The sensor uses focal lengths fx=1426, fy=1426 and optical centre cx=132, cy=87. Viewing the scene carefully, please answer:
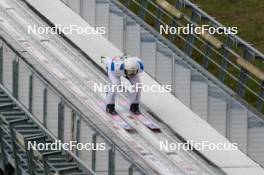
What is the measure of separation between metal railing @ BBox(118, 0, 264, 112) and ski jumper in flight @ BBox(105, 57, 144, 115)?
272 centimetres

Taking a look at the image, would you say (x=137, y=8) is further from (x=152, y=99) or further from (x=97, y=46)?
(x=152, y=99)

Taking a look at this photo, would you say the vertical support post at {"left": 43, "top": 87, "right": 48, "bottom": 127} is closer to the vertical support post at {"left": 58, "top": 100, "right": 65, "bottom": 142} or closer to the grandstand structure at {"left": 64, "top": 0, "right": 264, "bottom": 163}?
the vertical support post at {"left": 58, "top": 100, "right": 65, "bottom": 142}

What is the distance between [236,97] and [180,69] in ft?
3.36

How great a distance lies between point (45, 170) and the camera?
1903 cm

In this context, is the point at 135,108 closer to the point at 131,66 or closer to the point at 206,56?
the point at 131,66

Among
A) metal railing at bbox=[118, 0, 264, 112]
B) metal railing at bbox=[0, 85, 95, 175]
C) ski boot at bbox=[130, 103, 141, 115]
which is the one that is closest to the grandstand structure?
metal railing at bbox=[118, 0, 264, 112]

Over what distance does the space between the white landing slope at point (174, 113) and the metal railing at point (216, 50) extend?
54.0 inches

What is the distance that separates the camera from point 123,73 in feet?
71.6

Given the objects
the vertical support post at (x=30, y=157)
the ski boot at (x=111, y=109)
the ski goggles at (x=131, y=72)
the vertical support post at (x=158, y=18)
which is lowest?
the vertical support post at (x=30, y=157)

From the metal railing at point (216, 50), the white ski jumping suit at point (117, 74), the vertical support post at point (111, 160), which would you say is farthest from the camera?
the metal railing at point (216, 50)

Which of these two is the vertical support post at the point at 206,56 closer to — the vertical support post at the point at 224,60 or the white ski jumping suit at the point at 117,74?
the vertical support post at the point at 224,60

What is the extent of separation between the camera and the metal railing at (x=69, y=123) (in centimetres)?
1822

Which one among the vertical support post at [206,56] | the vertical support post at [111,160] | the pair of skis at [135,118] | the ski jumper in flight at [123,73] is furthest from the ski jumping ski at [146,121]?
the vertical support post at [111,160]

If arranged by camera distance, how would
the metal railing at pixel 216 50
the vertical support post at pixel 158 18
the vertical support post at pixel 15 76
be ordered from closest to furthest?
the vertical support post at pixel 15 76 < the metal railing at pixel 216 50 < the vertical support post at pixel 158 18
